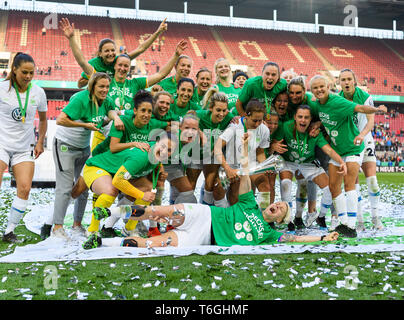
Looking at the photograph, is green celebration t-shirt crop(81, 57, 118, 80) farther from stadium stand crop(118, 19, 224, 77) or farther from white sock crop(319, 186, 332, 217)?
stadium stand crop(118, 19, 224, 77)

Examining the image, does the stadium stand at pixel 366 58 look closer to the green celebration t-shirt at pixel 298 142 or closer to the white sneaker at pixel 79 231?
the green celebration t-shirt at pixel 298 142

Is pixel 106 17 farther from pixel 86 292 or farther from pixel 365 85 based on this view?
pixel 86 292

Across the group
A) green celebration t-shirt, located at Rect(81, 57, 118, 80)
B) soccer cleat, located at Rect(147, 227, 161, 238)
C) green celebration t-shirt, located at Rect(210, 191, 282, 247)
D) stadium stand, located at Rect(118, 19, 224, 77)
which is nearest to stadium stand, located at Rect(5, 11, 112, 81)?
stadium stand, located at Rect(118, 19, 224, 77)

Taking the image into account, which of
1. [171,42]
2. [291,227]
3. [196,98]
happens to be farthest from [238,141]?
[171,42]

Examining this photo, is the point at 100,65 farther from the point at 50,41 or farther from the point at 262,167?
the point at 50,41

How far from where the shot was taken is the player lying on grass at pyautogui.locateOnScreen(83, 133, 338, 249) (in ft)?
15.3

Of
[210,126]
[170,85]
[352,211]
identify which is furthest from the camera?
[170,85]

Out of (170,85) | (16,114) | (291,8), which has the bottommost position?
(16,114)

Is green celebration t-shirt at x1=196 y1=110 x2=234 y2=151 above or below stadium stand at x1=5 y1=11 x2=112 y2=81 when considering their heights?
below

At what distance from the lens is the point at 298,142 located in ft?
19.6

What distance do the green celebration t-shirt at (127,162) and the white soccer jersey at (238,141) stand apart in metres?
1.08

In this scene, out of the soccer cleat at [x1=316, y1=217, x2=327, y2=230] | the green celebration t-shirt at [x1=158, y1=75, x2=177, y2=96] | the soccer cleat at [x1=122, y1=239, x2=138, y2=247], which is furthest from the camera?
the green celebration t-shirt at [x1=158, y1=75, x2=177, y2=96]

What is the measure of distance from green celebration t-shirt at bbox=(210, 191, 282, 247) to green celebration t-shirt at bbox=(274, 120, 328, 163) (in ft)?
4.83

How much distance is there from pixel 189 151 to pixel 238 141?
0.70m
